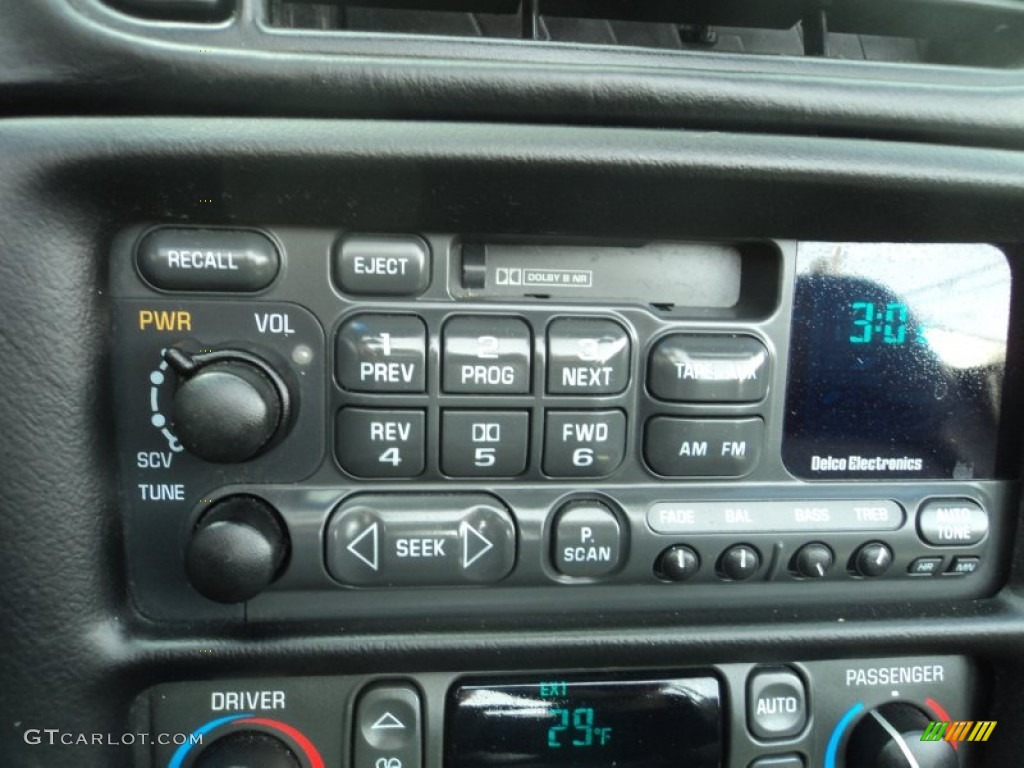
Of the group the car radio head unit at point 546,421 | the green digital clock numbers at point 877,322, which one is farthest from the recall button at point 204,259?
the green digital clock numbers at point 877,322

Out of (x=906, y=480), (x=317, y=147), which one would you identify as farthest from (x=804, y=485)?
(x=317, y=147)

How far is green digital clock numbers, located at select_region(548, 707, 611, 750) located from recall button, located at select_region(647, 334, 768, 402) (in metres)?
0.32

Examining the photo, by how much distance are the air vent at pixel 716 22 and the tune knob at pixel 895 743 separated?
2.06ft

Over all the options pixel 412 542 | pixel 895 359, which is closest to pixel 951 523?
pixel 895 359

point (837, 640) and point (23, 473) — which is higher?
point (23, 473)

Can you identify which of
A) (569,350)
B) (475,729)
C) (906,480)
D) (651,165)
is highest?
(651,165)

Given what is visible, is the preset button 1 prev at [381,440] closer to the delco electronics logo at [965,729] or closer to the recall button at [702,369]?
the recall button at [702,369]

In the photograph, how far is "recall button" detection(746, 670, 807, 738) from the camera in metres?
0.78

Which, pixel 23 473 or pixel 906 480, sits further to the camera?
pixel 906 480

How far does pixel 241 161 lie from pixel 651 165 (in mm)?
328

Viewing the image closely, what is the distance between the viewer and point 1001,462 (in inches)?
31.2

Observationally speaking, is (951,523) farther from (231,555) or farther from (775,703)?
(231,555)

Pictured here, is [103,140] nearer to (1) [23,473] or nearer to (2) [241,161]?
(2) [241,161]

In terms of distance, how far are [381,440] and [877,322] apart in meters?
0.48
